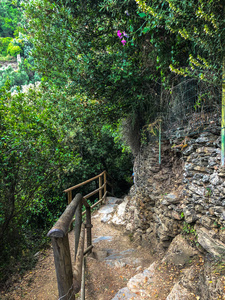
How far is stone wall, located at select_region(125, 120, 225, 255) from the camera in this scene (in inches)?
68.7

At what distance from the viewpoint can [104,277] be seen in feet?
7.94

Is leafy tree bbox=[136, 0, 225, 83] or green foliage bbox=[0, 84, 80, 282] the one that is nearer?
leafy tree bbox=[136, 0, 225, 83]

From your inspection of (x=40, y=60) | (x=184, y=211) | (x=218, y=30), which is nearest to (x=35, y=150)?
(x=40, y=60)

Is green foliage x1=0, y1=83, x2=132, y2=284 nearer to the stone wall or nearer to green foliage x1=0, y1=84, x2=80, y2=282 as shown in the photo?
green foliage x1=0, y1=84, x2=80, y2=282

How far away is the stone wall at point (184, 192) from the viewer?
1.75m

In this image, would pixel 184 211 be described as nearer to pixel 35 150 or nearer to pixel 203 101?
pixel 203 101

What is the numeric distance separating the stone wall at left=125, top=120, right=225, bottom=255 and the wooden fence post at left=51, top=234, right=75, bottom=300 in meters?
1.36

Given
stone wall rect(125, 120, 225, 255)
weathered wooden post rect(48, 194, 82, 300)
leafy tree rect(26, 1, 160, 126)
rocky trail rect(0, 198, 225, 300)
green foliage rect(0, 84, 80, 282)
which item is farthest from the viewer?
leafy tree rect(26, 1, 160, 126)

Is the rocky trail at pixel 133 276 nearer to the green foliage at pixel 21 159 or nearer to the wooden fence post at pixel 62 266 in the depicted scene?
the green foliage at pixel 21 159

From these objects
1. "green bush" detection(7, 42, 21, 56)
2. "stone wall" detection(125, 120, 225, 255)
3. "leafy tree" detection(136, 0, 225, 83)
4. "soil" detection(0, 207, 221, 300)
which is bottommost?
"soil" detection(0, 207, 221, 300)

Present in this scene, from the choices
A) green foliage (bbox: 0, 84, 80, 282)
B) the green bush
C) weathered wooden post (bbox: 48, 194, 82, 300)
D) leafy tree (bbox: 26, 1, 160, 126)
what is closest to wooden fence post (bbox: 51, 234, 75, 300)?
weathered wooden post (bbox: 48, 194, 82, 300)

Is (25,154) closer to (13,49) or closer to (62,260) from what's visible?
(62,260)

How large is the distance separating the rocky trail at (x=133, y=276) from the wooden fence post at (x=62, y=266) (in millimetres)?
1103

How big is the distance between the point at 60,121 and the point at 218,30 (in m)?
A: 3.18
